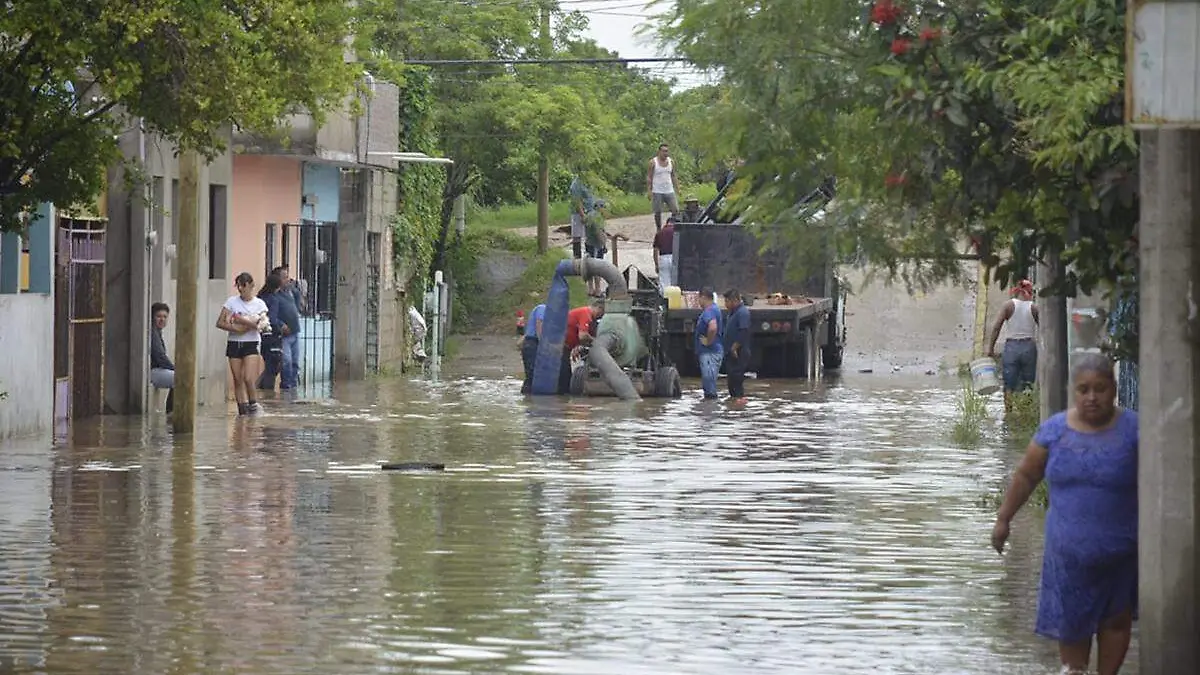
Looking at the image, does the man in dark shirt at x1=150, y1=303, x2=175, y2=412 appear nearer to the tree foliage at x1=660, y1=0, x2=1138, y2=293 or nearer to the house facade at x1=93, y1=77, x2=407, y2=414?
the house facade at x1=93, y1=77, x2=407, y2=414

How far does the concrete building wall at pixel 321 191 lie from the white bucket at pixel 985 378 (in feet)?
41.8

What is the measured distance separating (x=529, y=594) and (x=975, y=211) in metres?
2.89

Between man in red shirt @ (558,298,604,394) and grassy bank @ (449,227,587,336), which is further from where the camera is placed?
grassy bank @ (449,227,587,336)

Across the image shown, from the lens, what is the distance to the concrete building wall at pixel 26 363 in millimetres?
21406

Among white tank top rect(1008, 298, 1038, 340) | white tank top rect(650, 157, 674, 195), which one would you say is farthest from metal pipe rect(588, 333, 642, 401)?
white tank top rect(650, 157, 674, 195)

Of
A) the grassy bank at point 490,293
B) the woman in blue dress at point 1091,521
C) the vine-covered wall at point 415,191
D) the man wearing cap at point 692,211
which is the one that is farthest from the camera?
the grassy bank at point 490,293

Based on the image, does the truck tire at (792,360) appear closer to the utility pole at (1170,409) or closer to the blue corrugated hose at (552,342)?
the blue corrugated hose at (552,342)

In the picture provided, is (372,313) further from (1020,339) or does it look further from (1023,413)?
(1023,413)

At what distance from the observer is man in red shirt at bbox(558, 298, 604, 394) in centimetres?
3064

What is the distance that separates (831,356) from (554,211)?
26.5 meters

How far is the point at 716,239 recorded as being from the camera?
126 ft

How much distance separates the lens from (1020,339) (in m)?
24.9

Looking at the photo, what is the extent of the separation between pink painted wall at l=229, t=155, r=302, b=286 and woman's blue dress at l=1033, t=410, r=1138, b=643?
24.3 meters

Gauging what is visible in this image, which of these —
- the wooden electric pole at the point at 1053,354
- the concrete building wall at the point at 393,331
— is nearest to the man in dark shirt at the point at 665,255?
the concrete building wall at the point at 393,331
